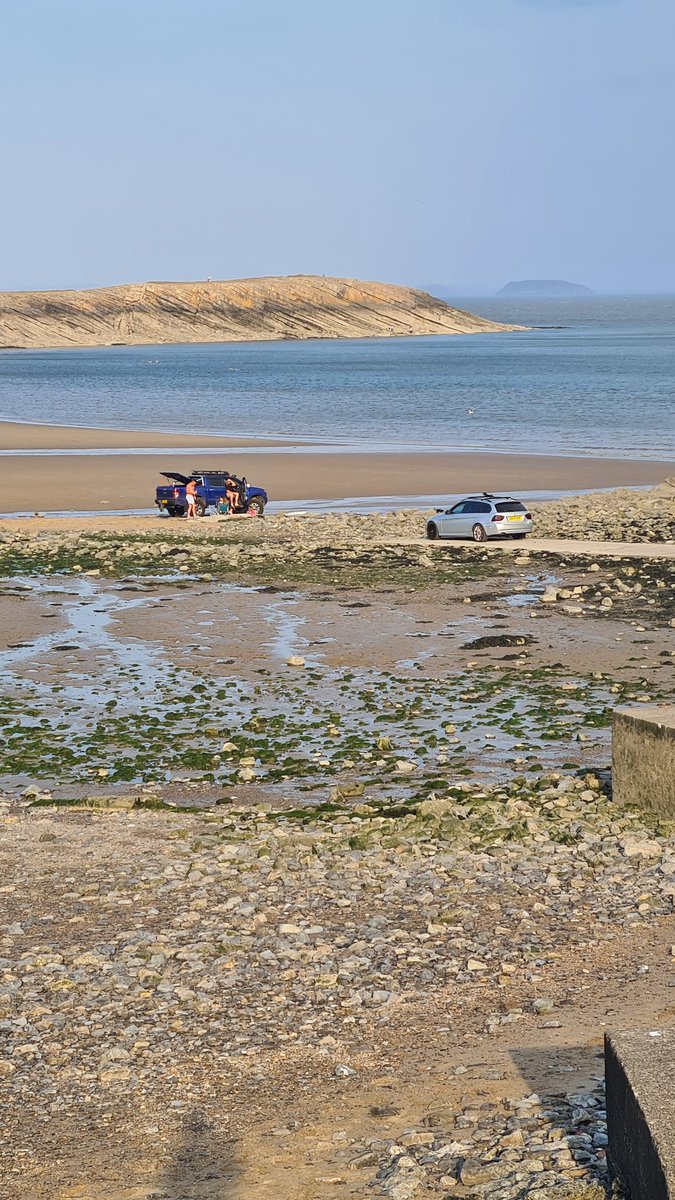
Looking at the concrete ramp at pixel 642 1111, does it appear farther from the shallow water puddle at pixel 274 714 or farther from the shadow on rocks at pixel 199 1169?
the shallow water puddle at pixel 274 714

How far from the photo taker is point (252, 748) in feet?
65.8

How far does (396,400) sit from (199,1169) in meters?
108

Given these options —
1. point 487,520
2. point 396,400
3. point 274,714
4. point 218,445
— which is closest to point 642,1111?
point 274,714

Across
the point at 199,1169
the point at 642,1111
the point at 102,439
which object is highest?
the point at 102,439

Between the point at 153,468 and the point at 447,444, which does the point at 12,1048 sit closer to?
the point at 153,468

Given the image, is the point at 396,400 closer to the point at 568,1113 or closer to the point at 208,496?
the point at 208,496

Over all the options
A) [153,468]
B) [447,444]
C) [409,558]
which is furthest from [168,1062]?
[447,444]

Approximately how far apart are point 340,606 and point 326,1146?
2236 cm

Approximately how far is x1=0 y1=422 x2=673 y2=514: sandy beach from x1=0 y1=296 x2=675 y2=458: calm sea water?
631 centimetres

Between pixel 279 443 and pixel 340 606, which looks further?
pixel 279 443

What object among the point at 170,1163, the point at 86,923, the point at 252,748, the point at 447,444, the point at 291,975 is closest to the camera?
the point at 170,1163

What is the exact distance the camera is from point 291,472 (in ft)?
206

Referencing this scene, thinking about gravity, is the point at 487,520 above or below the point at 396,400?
below

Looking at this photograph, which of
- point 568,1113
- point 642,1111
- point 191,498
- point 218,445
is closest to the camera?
point 642,1111
